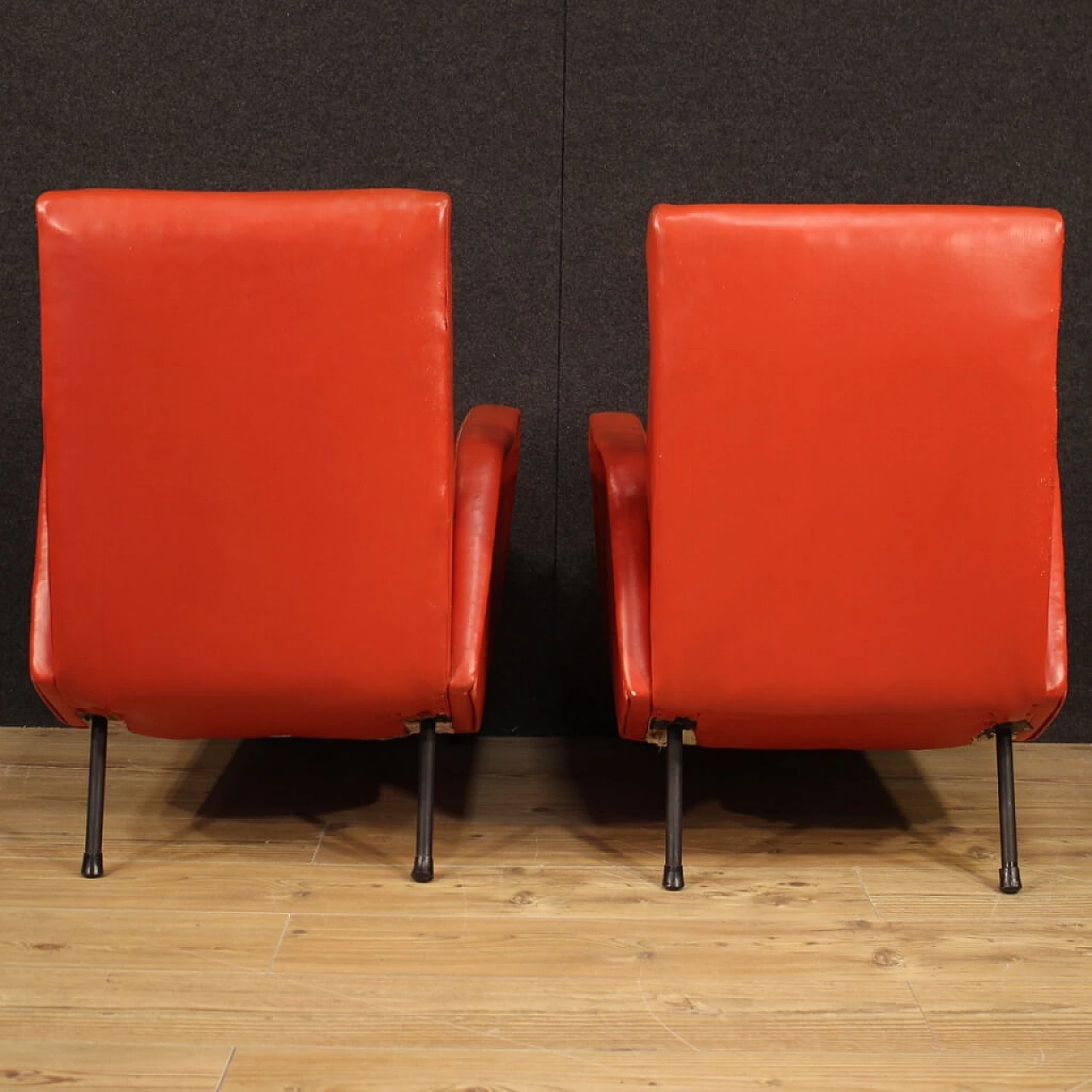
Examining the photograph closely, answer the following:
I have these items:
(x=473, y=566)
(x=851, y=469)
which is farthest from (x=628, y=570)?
(x=851, y=469)

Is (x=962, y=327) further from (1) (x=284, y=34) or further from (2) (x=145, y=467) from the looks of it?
(1) (x=284, y=34)

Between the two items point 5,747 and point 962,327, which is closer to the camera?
point 962,327

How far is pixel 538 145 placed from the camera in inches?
91.1

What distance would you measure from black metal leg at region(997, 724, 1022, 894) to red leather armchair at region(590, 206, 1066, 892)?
0.09 m

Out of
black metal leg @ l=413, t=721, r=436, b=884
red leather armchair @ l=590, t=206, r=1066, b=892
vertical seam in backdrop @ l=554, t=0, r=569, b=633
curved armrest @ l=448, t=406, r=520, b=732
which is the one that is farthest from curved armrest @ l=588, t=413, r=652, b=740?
vertical seam in backdrop @ l=554, t=0, r=569, b=633

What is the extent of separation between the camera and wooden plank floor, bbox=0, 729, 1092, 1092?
1.34 metres

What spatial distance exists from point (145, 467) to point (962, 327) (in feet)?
3.37

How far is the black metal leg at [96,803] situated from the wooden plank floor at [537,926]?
0.03 m

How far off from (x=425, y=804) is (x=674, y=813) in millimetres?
343

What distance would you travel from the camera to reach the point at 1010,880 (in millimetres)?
1747

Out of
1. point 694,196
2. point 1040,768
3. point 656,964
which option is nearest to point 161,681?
point 656,964

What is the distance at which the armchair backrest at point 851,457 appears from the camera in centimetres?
158

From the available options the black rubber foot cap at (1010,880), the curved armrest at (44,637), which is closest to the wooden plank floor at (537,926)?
the black rubber foot cap at (1010,880)

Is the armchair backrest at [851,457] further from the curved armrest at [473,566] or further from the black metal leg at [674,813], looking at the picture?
the curved armrest at [473,566]
